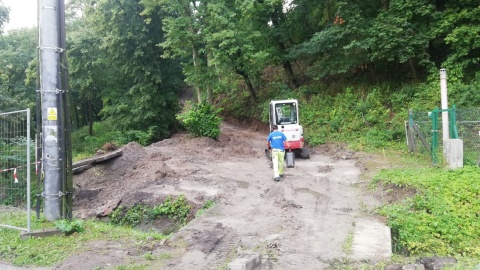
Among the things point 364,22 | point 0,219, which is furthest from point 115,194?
point 364,22

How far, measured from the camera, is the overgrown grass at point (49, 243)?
20.3 ft

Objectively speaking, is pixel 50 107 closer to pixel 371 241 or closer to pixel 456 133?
pixel 371 241

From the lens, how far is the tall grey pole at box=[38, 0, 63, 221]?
7.50 m

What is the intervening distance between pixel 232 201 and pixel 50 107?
15.8ft

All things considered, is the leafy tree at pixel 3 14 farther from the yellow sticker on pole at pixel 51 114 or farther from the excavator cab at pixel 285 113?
the yellow sticker on pole at pixel 51 114

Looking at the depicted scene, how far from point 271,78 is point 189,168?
18.6m

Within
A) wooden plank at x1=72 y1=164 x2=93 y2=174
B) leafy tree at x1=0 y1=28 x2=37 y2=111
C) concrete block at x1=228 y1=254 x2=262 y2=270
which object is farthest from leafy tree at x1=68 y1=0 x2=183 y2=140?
concrete block at x1=228 y1=254 x2=262 y2=270

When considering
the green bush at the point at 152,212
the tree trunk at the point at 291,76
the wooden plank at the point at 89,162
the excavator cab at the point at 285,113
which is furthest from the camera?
the tree trunk at the point at 291,76

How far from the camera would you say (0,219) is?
317 inches

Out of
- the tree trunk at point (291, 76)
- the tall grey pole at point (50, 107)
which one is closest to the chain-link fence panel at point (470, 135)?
the tall grey pole at point (50, 107)

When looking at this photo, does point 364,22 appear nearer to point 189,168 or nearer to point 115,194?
point 189,168

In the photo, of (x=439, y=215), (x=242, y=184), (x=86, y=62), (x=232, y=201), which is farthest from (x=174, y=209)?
(x=86, y=62)

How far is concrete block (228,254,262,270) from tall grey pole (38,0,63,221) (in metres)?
4.00

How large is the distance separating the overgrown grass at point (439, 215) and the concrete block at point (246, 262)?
3.26 m
